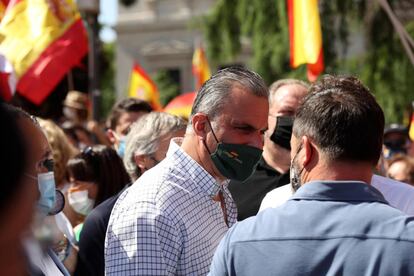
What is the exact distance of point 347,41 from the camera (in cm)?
1582

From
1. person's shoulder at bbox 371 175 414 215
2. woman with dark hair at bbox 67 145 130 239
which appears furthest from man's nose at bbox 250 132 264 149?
woman with dark hair at bbox 67 145 130 239

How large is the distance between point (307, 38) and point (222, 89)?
4702mm

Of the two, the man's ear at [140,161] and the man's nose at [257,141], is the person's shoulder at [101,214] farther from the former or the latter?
the man's nose at [257,141]

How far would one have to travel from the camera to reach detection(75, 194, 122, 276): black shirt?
4.09 m

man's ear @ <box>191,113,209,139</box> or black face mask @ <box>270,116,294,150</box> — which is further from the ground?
A: man's ear @ <box>191,113,209,139</box>

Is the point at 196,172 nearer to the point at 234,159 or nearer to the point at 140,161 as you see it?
the point at 234,159

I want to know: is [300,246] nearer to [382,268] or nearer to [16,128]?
[382,268]

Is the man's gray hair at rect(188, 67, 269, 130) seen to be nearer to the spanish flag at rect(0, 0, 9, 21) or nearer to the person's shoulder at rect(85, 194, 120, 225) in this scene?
the person's shoulder at rect(85, 194, 120, 225)

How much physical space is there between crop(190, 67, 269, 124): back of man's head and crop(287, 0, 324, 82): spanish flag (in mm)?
4289

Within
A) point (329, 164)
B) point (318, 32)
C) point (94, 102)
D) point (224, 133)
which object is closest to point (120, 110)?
point (318, 32)

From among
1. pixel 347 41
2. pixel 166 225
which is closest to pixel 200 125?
pixel 166 225

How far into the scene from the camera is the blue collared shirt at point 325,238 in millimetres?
2176

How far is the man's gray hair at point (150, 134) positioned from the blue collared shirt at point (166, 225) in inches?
52.2

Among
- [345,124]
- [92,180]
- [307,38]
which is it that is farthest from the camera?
[307,38]
